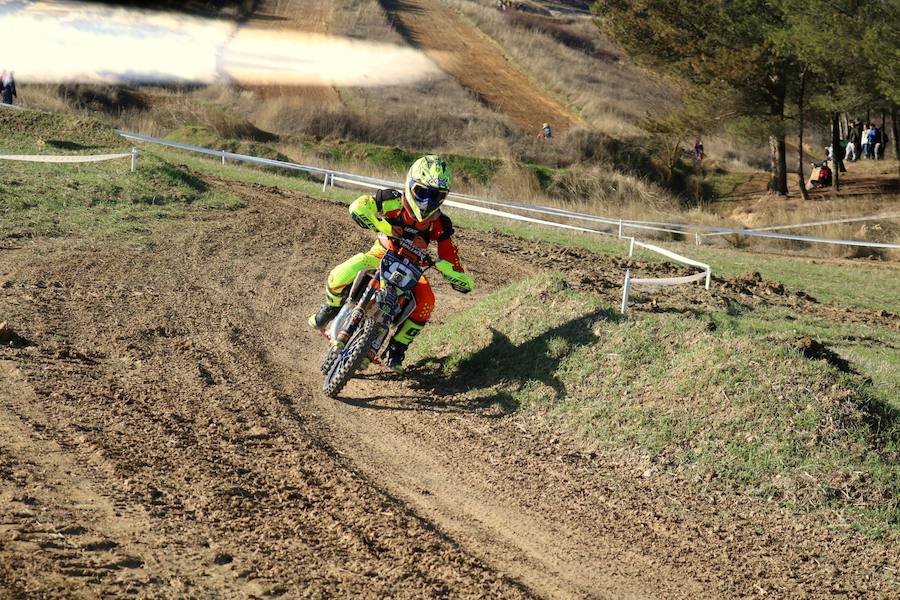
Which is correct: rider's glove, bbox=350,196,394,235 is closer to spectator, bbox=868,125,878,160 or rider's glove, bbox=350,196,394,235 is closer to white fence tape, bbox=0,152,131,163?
white fence tape, bbox=0,152,131,163

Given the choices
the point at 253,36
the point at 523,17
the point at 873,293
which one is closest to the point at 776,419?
the point at 873,293

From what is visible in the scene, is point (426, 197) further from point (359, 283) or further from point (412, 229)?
point (359, 283)

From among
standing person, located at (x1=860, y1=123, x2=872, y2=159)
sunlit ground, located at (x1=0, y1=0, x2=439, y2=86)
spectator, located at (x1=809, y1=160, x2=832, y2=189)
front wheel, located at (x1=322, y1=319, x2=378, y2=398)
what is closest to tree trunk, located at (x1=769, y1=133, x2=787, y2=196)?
spectator, located at (x1=809, y1=160, x2=832, y2=189)

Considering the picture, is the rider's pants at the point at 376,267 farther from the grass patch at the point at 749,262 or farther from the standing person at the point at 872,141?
the standing person at the point at 872,141

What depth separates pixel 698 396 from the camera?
7.83 metres

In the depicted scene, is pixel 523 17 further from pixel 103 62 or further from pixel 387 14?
pixel 103 62

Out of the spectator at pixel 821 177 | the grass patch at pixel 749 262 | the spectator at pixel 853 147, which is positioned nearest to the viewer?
the grass patch at pixel 749 262

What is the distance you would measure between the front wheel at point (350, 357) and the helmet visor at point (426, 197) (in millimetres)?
1156

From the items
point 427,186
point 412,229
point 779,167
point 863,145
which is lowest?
point 412,229

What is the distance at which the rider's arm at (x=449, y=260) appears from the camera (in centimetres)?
860

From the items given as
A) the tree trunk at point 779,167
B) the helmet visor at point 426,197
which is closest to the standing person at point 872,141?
the tree trunk at point 779,167

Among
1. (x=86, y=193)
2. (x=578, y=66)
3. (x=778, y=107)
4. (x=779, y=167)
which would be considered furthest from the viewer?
(x=578, y=66)

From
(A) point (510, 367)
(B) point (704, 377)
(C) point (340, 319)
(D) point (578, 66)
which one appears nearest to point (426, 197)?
(C) point (340, 319)

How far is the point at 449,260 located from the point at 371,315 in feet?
3.31
